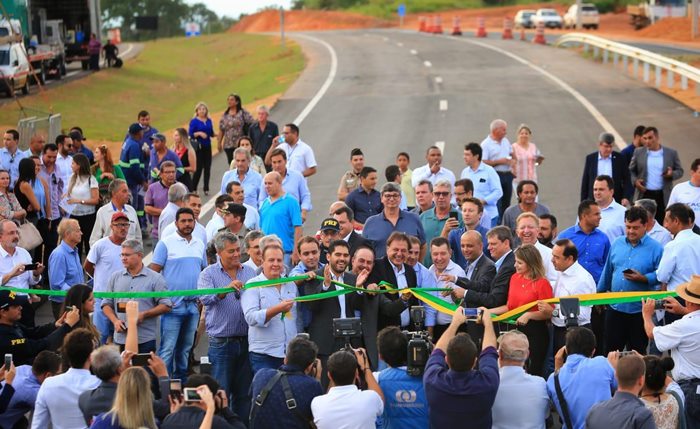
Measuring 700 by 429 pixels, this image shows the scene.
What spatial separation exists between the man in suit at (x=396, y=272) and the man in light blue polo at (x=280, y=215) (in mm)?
3455

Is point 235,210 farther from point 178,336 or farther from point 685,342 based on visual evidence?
point 685,342

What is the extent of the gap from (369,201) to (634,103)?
19702 millimetres

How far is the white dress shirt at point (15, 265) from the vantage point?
43.7ft

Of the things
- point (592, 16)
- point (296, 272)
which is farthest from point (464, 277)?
point (592, 16)

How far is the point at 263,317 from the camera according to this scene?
11.0 metres

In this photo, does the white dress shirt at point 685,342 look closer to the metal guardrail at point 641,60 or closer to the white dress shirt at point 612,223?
the white dress shirt at point 612,223

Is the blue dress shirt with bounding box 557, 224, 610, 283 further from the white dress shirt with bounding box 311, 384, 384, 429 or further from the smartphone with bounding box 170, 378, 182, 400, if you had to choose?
the smartphone with bounding box 170, 378, 182, 400

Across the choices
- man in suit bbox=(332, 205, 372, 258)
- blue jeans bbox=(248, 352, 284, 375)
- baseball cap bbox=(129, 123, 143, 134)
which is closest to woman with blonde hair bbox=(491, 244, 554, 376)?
blue jeans bbox=(248, 352, 284, 375)

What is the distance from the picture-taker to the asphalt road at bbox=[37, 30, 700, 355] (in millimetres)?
26734

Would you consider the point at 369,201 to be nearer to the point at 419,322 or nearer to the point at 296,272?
the point at 296,272

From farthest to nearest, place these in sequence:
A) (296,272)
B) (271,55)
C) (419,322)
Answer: (271,55)
(296,272)
(419,322)

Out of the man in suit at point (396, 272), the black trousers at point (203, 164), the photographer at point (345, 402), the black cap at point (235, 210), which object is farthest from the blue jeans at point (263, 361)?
the black trousers at point (203, 164)

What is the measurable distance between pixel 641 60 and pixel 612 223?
25416 mm

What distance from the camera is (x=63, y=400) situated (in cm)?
915
